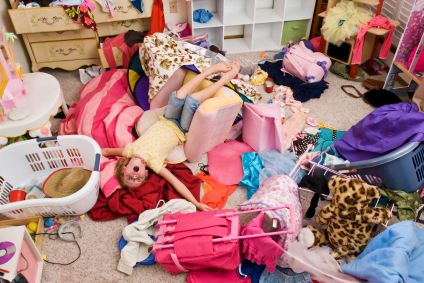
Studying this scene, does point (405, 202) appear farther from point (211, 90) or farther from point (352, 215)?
point (211, 90)

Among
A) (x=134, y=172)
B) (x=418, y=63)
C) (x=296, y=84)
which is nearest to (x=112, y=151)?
(x=134, y=172)

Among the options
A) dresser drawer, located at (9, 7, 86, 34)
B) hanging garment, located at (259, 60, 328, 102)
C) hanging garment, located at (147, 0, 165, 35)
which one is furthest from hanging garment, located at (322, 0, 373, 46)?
dresser drawer, located at (9, 7, 86, 34)

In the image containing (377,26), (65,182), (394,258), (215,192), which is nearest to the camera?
(394,258)

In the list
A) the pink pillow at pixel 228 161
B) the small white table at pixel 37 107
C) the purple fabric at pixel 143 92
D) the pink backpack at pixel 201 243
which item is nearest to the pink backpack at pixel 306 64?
the pink pillow at pixel 228 161

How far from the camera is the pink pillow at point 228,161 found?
7.04 feet

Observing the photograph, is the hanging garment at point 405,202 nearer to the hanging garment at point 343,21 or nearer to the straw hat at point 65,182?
the hanging garment at point 343,21

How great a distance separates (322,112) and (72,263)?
7.03 ft

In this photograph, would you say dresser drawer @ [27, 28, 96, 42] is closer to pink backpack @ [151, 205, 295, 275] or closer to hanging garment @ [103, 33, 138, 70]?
hanging garment @ [103, 33, 138, 70]

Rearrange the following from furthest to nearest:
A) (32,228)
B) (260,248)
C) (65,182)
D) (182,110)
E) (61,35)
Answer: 1. (61,35)
2. (182,110)
3. (65,182)
4. (32,228)
5. (260,248)

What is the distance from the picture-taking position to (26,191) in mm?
2008

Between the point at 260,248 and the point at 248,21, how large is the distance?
2.48 metres

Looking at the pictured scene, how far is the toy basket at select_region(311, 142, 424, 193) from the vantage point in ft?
5.69

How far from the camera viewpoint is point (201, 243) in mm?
1510

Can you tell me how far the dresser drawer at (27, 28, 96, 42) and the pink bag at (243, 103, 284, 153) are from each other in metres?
1.65
